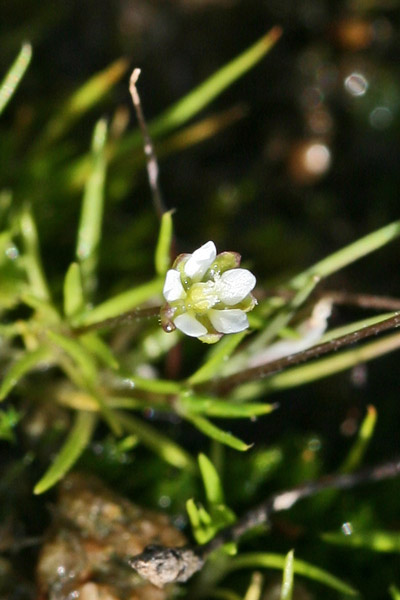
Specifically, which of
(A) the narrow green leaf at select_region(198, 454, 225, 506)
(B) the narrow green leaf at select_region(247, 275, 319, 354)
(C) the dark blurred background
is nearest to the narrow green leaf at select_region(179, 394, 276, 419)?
(A) the narrow green leaf at select_region(198, 454, 225, 506)

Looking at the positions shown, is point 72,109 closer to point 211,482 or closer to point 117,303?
point 117,303

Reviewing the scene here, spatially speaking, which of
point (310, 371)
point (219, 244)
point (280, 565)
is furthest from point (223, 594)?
point (219, 244)

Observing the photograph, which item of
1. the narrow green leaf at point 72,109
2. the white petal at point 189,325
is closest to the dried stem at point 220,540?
the white petal at point 189,325

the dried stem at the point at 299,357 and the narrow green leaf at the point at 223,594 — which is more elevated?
the dried stem at the point at 299,357

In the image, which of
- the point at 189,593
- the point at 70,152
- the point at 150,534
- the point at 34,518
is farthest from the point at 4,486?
the point at 70,152

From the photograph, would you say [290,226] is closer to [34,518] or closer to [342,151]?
[342,151]

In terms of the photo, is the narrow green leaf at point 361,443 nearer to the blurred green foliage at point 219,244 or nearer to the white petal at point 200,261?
the blurred green foliage at point 219,244
